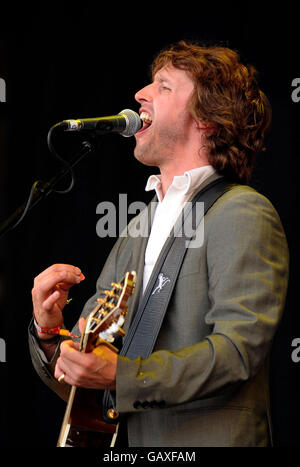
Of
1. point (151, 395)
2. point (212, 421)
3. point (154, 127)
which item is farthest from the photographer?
point (154, 127)

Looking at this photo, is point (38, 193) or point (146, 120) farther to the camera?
point (146, 120)

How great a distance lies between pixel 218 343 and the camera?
1756mm

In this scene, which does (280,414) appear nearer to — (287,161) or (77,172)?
(287,161)

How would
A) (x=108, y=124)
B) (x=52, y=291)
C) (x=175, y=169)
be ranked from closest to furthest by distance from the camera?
1. (x=108, y=124)
2. (x=52, y=291)
3. (x=175, y=169)

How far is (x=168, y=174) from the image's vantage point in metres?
2.43

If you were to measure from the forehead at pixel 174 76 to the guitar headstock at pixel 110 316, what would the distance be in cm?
105

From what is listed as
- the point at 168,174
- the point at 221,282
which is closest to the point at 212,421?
the point at 221,282

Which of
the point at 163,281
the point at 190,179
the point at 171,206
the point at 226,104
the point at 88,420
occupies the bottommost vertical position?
the point at 88,420

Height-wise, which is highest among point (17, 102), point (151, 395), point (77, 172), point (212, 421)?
point (17, 102)

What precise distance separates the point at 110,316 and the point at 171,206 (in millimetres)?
776

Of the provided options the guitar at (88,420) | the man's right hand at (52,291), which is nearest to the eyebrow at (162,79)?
the man's right hand at (52,291)

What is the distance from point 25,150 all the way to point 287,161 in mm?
1437

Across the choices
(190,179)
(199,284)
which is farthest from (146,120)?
(199,284)

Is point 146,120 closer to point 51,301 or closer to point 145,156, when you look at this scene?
point 145,156
